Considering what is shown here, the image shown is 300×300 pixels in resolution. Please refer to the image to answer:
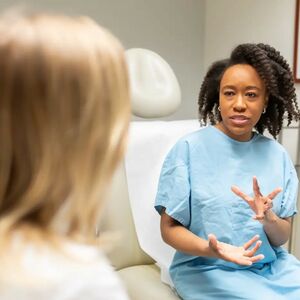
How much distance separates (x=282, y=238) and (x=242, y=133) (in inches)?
12.4

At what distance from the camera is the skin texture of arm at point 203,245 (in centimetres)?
113

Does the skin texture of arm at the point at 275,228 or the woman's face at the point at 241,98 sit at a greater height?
the woman's face at the point at 241,98

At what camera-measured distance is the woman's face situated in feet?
4.42

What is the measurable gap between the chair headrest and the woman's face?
0.90ft

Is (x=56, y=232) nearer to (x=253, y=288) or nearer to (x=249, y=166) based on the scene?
(x=253, y=288)

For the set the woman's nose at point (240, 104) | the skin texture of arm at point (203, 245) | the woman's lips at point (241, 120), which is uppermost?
the woman's nose at point (240, 104)

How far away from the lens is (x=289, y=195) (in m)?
1.38

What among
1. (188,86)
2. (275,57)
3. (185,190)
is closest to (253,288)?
(185,190)

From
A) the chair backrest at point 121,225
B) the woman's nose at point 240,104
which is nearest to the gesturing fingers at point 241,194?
the woman's nose at point 240,104

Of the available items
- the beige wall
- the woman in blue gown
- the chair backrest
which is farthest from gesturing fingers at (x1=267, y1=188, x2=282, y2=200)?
the beige wall

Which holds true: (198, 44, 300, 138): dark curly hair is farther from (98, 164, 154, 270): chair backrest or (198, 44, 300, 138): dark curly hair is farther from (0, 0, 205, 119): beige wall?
(0, 0, 205, 119): beige wall

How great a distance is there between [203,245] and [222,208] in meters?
0.13

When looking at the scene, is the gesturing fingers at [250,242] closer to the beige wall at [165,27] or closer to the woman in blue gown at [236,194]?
the woman in blue gown at [236,194]

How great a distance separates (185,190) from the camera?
1282mm
